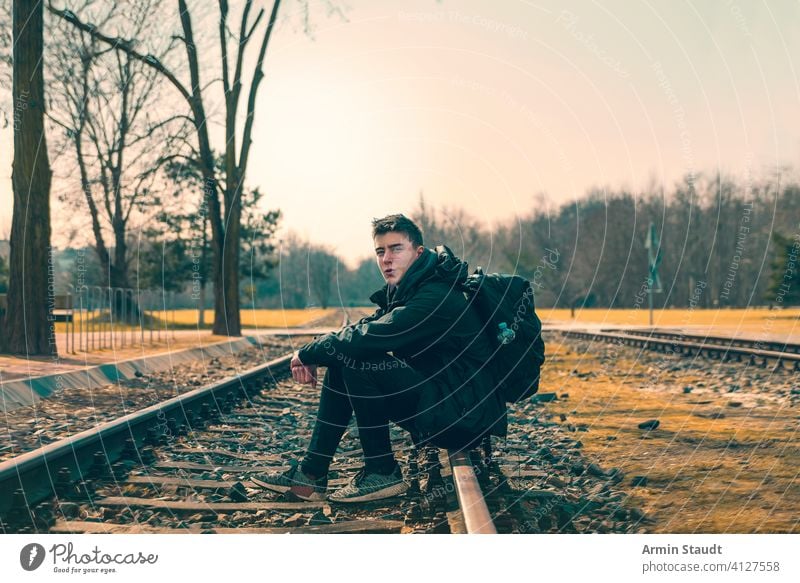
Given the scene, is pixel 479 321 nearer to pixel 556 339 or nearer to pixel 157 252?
pixel 556 339

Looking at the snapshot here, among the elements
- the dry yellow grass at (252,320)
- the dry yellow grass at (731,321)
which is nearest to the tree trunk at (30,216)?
the dry yellow grass at (731,321)

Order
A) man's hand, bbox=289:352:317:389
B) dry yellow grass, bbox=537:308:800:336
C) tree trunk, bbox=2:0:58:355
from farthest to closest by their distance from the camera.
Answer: dry yellow grass, bbox=537:308:800:336 → tree trunk, bbox=2:0:58:355 → man's hand, bbox=289:352:317:389

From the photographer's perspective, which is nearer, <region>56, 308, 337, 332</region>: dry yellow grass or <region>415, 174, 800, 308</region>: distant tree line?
<region>56, 308, 337, 332</region>: dry yellow grass

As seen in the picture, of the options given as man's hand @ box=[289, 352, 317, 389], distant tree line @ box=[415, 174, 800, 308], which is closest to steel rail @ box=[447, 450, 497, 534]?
man's hand @ box=[289, 352, 317, 389]

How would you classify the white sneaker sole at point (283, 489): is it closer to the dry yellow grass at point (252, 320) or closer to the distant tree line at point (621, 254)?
the dry yellow grass at point (252, 320)

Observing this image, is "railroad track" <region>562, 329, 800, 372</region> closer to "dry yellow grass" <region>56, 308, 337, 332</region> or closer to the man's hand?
the man's hand

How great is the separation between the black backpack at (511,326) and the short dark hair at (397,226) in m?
0.37

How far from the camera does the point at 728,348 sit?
46.5 feet

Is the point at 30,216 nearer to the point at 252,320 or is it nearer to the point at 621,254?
the point at 252,320

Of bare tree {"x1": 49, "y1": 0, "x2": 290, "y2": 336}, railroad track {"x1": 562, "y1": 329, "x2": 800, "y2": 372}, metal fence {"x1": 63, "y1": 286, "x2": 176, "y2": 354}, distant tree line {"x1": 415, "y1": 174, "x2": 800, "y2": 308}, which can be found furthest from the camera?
distant tree line {"x1": 415, "y1": 174, "x2": 800, "y2": 308}

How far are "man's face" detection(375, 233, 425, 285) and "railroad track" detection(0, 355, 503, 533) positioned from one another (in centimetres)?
97

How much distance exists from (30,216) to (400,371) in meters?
9.92

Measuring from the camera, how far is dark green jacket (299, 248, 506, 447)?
412 centimetres
